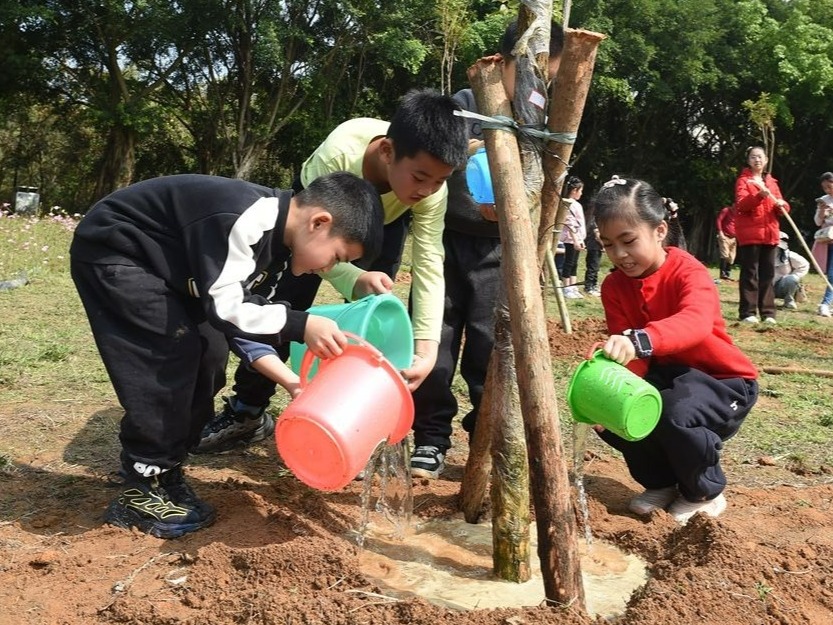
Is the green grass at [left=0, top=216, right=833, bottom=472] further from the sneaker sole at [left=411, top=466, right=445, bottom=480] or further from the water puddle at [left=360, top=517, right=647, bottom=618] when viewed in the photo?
the water puddle at [left=360, top=517, right=647, bottom=618]

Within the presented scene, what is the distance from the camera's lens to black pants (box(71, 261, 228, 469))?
9.62 ft

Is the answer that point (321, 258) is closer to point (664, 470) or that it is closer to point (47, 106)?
point (664, 470)

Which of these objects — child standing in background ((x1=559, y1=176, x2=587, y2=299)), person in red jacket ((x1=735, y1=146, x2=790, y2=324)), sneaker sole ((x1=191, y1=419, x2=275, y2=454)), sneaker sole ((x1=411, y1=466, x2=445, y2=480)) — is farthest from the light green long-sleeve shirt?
child standing in background ((x1=559, y1=176, x2=587, y2=299))

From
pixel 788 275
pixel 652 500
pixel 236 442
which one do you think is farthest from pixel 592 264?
pixel 652 500

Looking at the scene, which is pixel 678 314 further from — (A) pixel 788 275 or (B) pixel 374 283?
(A) pixel 788 275

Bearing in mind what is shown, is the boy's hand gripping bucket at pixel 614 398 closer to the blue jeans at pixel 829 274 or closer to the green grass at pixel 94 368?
the green grass at pixel 94 368

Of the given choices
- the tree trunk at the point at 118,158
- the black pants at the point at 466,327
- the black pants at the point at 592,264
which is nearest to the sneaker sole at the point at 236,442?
the black pants at the point at 466,327

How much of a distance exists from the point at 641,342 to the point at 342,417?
119 centimetres

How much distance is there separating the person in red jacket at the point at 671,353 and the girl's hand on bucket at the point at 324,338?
106cm

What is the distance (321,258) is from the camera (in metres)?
2.82

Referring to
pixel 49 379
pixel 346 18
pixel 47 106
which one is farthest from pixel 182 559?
pixel 47 106

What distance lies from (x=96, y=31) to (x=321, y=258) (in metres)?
18.9

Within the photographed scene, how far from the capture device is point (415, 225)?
3.50m

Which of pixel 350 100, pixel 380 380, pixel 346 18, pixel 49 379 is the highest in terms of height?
pixel 346 18
